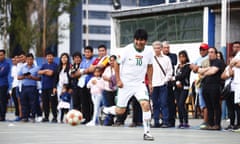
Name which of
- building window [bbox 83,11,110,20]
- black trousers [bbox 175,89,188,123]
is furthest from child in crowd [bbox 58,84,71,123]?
building window [bbox 83,11,110,20]

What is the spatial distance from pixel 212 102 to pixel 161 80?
61.5 inches

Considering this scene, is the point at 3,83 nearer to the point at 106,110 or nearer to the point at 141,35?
the point at 106,110

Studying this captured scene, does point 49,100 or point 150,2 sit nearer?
point 49,100

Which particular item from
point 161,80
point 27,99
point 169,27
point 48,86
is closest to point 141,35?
point 161,80

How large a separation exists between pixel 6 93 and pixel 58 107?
220 cm

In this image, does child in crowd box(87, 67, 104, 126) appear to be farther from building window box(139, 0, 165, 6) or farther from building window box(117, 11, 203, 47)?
building window box(139, 0, 165, 6)

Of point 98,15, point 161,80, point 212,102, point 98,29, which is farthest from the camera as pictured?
point 98,29

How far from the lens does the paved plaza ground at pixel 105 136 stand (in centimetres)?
1573

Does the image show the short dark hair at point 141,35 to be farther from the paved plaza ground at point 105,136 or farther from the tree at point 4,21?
the tree at point 4,21

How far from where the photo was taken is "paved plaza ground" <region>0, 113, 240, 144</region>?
15.7m

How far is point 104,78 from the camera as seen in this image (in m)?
22.2

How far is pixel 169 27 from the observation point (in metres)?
31.2

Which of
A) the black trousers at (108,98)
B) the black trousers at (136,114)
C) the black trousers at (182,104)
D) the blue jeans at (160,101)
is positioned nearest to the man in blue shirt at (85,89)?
the black trousers at (108,98)

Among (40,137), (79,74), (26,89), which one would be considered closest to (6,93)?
(26,89)
